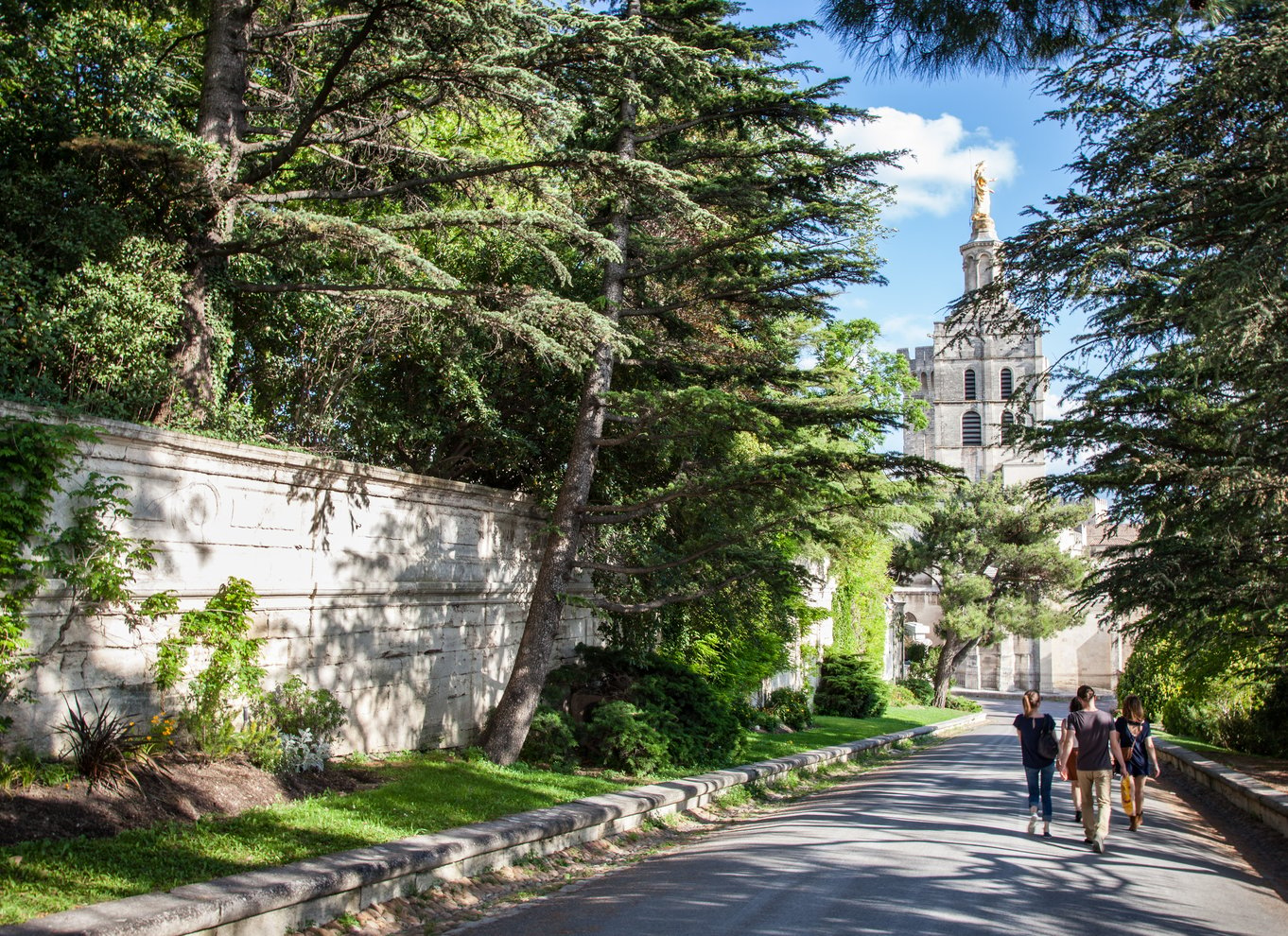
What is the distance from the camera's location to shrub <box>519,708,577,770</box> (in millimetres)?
12375

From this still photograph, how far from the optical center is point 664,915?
21.4 feet

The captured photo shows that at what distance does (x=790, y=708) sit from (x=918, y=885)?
17.1 metres

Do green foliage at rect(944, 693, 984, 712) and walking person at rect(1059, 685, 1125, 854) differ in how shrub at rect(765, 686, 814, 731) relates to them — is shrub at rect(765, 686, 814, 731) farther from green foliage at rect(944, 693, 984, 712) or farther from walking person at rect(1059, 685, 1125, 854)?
green foliage at rect(944, 693, 984, 712)

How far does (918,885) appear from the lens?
739 centimetres

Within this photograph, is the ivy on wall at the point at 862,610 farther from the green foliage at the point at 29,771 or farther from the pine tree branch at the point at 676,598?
the green foliage at the point at 29,771

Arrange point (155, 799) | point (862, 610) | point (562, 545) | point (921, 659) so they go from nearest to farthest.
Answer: point (155, 799)
point (562, 545)
point (862, 610)
point (921, 659)

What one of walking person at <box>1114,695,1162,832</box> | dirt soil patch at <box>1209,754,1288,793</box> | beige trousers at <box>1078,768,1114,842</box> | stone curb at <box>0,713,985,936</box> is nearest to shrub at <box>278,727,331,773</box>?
stone curb at <box>0,713,985,936</box>

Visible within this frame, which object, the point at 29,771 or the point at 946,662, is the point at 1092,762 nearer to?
the point at 29,771

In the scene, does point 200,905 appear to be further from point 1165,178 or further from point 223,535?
point 1165,178

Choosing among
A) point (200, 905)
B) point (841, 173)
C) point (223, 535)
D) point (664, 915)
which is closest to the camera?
point (200, 905)

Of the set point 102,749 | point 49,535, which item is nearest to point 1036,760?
point 102,749

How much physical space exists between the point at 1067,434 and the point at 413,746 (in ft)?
33.9

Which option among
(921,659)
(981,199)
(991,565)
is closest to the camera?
(991,565)

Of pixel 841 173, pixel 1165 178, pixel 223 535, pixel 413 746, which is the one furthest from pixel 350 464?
pixel 1165 178
